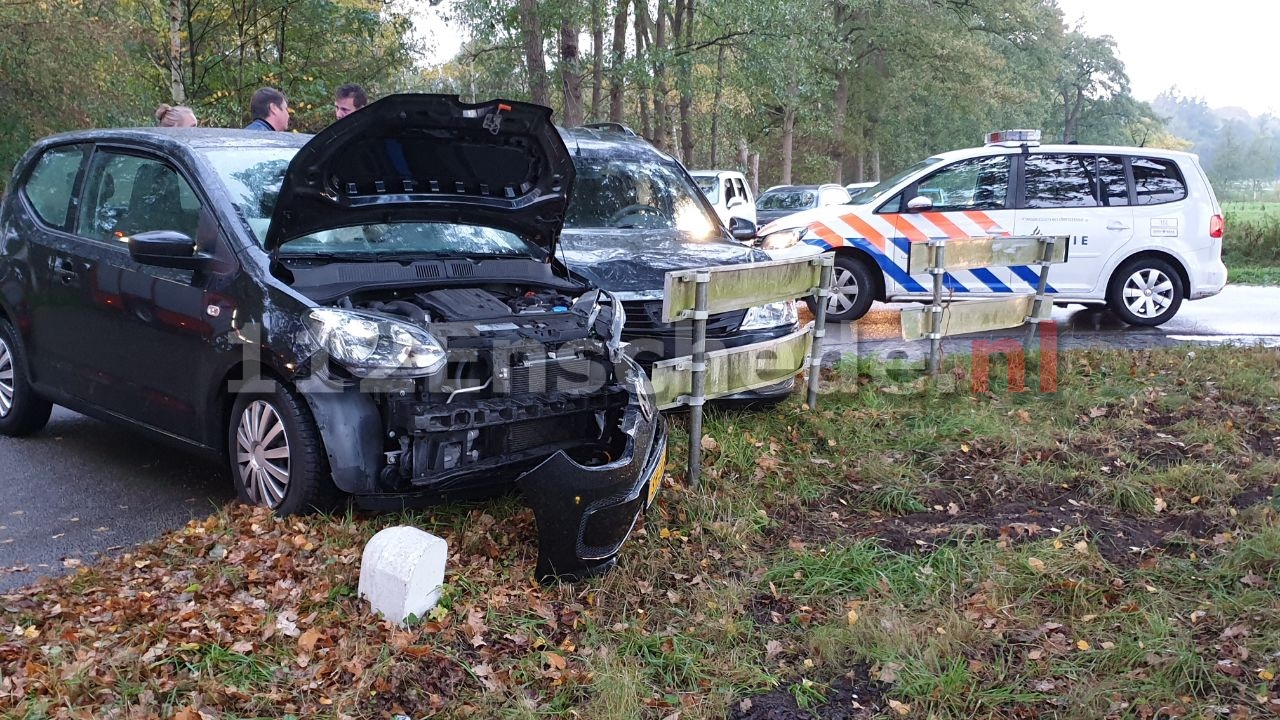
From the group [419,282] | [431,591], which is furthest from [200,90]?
[431,591]

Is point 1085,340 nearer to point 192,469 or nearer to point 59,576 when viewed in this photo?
point 192,469

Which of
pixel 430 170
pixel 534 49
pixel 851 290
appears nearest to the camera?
pixel 430 170

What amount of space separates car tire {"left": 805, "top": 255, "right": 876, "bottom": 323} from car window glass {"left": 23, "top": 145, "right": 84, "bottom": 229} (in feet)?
22.2

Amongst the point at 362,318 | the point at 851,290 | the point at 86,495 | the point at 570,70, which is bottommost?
the point at 86,495

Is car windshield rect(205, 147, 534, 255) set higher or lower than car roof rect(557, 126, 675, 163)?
lower

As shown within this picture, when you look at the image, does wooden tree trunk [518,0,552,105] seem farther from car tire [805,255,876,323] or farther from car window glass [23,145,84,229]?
car window glass [23,145,84,229]

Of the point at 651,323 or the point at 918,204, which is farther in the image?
the point at 918,204

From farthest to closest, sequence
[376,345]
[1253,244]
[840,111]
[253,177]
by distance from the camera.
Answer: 1. [840,111]
2. [1253,244]
3. [253,177]
4. [376,345]

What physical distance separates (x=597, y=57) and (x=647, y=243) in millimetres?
10699

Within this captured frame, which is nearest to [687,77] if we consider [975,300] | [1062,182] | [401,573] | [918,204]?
[918,204]

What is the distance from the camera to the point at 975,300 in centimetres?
738

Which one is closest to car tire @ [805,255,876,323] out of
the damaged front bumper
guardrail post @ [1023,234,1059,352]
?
guardrail post @ [1023,234,1059,352]

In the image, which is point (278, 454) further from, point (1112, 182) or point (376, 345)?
point (1112, 182)

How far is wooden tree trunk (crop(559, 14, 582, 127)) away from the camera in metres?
13.6
